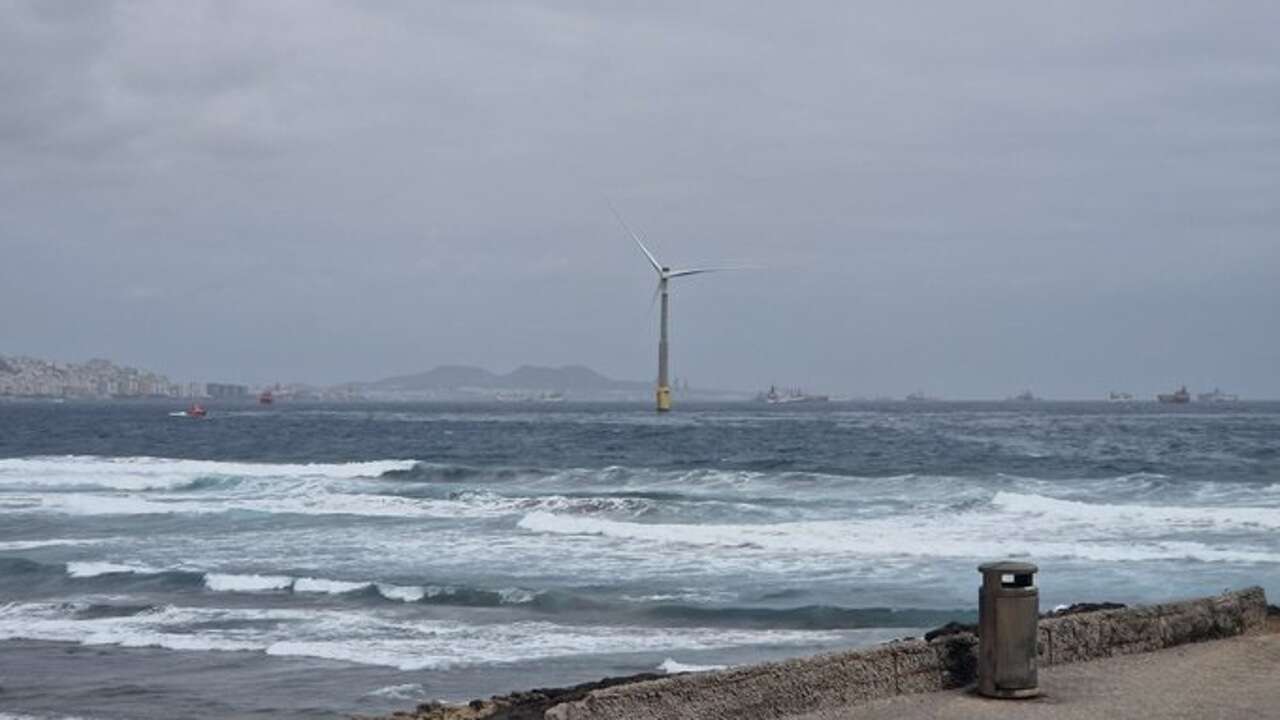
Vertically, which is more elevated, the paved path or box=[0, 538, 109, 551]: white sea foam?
the paved path

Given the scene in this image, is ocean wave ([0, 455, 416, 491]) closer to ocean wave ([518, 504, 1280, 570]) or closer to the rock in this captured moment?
ocean wave ([518, 504, 1280, 570])

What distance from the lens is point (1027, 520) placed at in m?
29.7

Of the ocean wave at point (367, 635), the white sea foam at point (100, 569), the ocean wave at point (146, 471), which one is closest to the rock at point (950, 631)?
the ocean wave at point (367, 635)

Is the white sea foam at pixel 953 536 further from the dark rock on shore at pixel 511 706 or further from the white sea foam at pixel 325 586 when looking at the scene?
the dark rock on shore at pixel 511 706

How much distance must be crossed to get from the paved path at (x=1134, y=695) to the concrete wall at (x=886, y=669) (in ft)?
0.31

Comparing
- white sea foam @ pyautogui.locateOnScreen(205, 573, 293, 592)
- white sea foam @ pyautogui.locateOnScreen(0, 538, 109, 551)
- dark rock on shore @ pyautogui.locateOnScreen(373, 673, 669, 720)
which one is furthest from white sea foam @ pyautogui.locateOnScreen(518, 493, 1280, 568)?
dark rock on shore @ pyautogui.locateOnScreen(373, 673, 669, 720)

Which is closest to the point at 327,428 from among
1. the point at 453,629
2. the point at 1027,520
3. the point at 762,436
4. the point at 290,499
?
the point at 762,436

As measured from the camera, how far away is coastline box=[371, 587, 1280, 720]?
7410mm

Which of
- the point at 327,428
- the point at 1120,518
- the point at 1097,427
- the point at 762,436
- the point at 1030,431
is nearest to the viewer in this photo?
the point at 1120,518

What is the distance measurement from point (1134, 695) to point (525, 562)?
16.0 metres

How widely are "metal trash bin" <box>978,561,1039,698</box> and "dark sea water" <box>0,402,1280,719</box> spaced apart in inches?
236

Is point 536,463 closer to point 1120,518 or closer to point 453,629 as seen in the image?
point 1120,518

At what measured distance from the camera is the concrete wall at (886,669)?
7363 mm

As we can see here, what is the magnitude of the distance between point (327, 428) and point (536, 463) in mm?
42478
